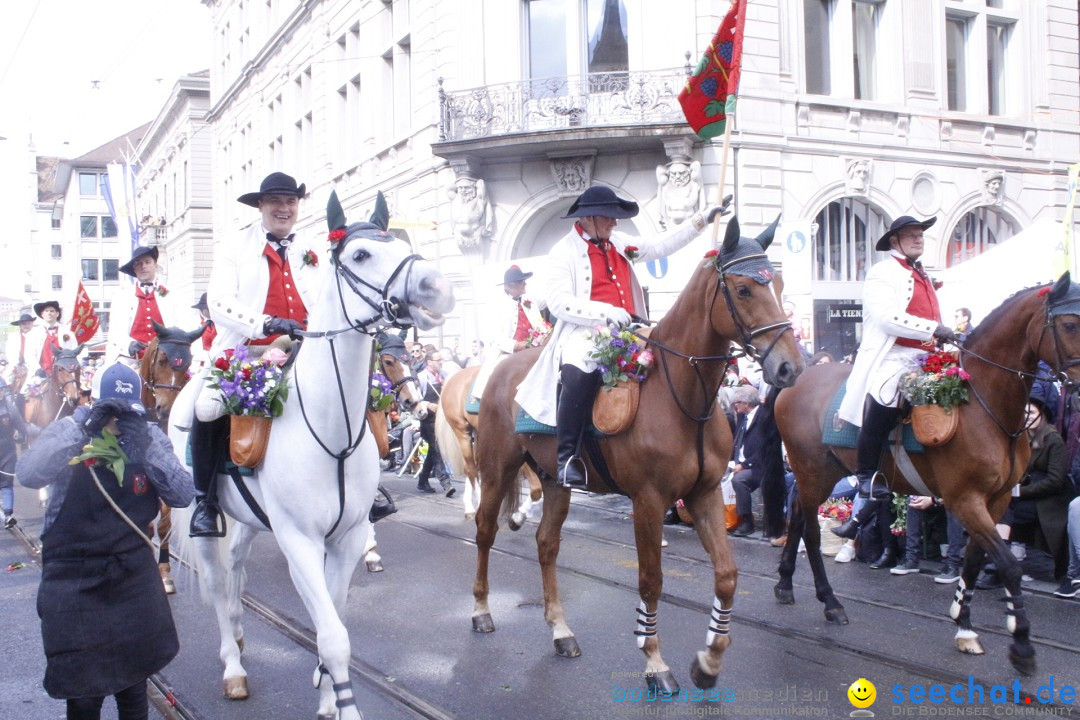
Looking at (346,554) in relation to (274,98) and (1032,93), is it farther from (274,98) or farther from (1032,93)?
(274,98)

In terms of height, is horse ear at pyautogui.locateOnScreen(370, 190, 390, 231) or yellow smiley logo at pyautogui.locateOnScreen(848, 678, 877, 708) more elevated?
horse ear at pyautogui.locateOnScreen(370, 190, 390, 231)

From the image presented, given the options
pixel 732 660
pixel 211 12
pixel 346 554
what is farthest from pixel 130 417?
pixel 211 12

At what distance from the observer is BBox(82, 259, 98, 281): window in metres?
77.2

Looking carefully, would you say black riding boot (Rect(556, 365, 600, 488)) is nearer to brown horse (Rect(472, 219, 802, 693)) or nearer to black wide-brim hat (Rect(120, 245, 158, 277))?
brown horse (Rect(472, 219, 802, 693))

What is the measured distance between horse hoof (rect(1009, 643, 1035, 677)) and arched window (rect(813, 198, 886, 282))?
1523 cm

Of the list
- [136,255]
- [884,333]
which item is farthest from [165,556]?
[884,333]

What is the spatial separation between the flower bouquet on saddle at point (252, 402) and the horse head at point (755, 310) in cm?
253

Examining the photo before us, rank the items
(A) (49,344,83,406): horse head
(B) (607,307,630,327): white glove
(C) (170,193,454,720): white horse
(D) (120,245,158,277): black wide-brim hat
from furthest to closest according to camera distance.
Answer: (A) (49,344,83,406): horse head, (D) (120,245,158,277): black wide-brim hat, (B) (607,307,630,327): white glove, (C) (170,193,454,720): white horse

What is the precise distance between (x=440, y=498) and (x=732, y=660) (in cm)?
871

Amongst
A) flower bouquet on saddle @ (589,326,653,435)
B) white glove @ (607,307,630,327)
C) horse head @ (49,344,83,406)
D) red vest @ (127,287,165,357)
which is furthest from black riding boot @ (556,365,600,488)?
horse head @ (49,344,83,406)

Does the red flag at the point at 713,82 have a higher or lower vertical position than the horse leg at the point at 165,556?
higher

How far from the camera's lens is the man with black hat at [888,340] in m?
7.01

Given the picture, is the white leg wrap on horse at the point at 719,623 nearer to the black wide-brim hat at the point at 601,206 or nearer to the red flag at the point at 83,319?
the black wide-brim hat at the point at 601,206

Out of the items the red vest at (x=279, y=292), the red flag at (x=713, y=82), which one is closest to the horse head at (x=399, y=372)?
the red vest at (x=279, y=292)
